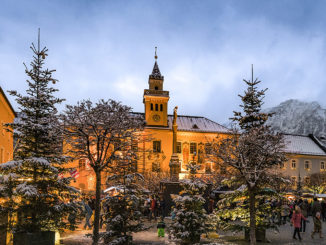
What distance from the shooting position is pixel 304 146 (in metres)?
67.4

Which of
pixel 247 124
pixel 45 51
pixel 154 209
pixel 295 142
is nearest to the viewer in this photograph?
pixel 45 51

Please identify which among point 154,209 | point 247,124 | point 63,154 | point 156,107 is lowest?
point 154,209

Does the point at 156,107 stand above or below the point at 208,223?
above

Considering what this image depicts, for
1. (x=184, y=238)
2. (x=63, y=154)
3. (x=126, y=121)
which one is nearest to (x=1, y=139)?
(x=63, y=154)

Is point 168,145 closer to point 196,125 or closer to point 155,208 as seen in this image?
point 196,125

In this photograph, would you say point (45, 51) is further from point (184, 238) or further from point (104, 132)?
point (184, 238)

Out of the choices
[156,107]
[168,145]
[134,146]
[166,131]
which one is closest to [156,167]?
[168,145]

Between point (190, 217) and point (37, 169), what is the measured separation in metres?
6.36

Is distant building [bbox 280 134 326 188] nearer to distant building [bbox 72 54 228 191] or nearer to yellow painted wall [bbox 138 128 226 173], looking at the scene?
distant building [bbox 72 54 228 191]

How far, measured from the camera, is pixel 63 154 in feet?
47.8

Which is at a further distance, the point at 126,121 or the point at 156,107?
the point at 156,107

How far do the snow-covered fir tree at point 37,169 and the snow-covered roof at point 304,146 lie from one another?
56635 millimetres

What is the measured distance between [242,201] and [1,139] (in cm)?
1609

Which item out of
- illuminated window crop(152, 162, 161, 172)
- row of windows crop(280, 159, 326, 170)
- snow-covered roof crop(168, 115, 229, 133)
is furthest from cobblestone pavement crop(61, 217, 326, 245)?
row of windows crop(280, 159, 326, 170)
